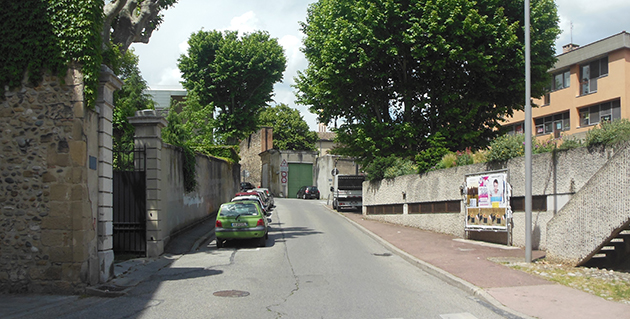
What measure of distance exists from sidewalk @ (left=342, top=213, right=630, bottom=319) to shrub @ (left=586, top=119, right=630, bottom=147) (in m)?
3.14

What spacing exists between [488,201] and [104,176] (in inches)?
439

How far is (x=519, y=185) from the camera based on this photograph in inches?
553

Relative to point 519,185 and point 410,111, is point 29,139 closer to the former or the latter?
point 519,185

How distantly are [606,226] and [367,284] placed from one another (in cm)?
489

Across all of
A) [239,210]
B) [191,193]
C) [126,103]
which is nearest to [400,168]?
[191,193]

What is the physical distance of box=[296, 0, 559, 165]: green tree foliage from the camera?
69.3 ft

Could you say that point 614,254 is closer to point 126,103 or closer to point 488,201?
point 488,201

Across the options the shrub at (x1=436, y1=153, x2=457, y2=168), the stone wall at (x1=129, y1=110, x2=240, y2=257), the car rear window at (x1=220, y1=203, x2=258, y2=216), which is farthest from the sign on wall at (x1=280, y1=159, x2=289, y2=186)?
the car rear window at (x1=220, y1=203, x2=258, y2=216)

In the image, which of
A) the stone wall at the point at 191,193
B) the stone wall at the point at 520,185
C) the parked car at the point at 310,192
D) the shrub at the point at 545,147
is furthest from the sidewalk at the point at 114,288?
the parked car at the point at 310,192

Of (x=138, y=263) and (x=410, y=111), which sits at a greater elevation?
(x=410, y=111)

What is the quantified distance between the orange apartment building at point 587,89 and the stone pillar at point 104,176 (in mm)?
24375

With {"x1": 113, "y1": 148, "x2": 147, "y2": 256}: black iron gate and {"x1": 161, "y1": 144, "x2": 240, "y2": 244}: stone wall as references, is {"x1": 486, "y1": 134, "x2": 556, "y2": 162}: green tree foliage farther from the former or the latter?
{"x1": 113, "y1": 148, "x2": 147, "y2": 256}: black iron gate

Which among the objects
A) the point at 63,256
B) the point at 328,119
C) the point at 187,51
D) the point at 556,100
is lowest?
the point at 63,256

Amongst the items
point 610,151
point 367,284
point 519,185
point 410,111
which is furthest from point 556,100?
point 367,284
